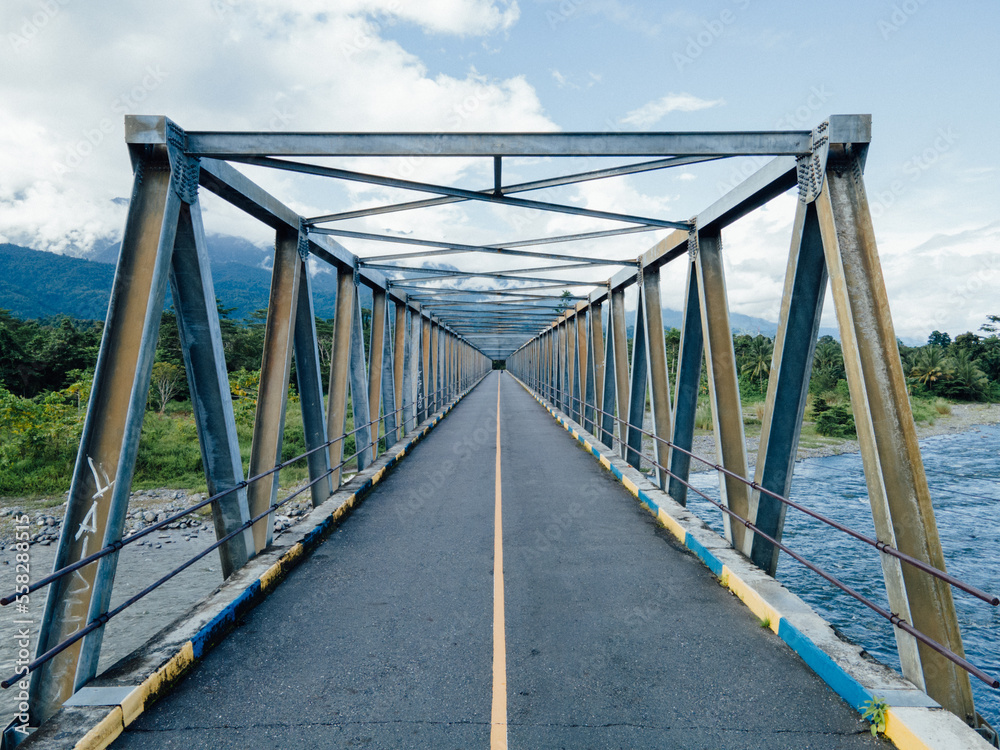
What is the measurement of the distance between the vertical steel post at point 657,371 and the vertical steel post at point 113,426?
7206mm

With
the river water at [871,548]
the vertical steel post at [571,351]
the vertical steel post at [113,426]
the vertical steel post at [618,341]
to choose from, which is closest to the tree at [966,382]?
the river water at [871,548]

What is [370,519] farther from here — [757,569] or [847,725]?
[847,725]

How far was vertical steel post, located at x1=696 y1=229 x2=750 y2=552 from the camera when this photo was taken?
637 centimetres

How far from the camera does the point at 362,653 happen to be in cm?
428

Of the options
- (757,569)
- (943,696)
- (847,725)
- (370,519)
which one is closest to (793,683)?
(847,725)

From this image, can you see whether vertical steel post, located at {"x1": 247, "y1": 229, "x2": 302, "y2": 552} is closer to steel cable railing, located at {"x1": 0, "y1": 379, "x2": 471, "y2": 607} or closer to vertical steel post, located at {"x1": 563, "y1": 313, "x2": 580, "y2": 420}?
steel cable railing, located at {"x1": 0, "y1": 379, "x2": 471, "y2": 607}

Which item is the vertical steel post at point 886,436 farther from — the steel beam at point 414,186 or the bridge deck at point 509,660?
the steel beam at point 414,186

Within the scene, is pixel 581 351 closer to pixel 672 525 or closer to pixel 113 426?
pixel 672 525

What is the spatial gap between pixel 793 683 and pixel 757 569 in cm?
173

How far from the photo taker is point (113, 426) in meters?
4.28

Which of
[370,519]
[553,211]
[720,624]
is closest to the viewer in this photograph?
[720,624]

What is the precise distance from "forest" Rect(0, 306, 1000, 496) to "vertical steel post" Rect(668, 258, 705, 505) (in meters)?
12.1

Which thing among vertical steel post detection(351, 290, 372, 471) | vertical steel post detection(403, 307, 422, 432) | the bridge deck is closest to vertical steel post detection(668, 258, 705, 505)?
the bridge deck

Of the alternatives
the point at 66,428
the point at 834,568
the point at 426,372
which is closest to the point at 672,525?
the point at 834,568
